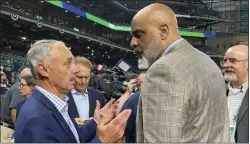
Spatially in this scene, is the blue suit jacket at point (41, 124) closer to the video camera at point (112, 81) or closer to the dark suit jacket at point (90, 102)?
the dark suit jacket at point (90, 102)

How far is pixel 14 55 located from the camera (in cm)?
2325

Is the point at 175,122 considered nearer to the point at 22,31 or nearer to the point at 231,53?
the point at 231,53

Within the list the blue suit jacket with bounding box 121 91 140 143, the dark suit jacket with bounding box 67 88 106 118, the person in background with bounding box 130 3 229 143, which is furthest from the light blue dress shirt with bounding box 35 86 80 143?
the dark suit jacket with bounding box 67 88 106 118

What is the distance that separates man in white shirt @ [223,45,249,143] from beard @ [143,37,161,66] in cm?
131

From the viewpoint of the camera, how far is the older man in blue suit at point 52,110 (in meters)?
1.53

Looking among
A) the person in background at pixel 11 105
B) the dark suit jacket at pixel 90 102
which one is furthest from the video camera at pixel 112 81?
the dark suit jacket at pixel 90 102

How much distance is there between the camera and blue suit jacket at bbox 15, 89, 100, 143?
4.97 ft

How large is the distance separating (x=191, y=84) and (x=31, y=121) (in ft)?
2.26

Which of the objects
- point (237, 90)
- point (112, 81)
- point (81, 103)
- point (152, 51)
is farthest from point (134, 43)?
point (112, 81)

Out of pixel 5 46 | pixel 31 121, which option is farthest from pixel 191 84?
pixel 5 46

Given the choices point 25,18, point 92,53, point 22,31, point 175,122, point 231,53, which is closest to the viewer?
point 175,122

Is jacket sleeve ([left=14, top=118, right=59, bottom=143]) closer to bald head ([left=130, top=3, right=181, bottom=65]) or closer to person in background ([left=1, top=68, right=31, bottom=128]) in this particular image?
bald head ([left=130, top=3, right=181, bottom=65])

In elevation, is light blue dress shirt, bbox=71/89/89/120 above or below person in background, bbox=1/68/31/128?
above

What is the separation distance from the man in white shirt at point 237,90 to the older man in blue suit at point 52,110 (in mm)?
1131
